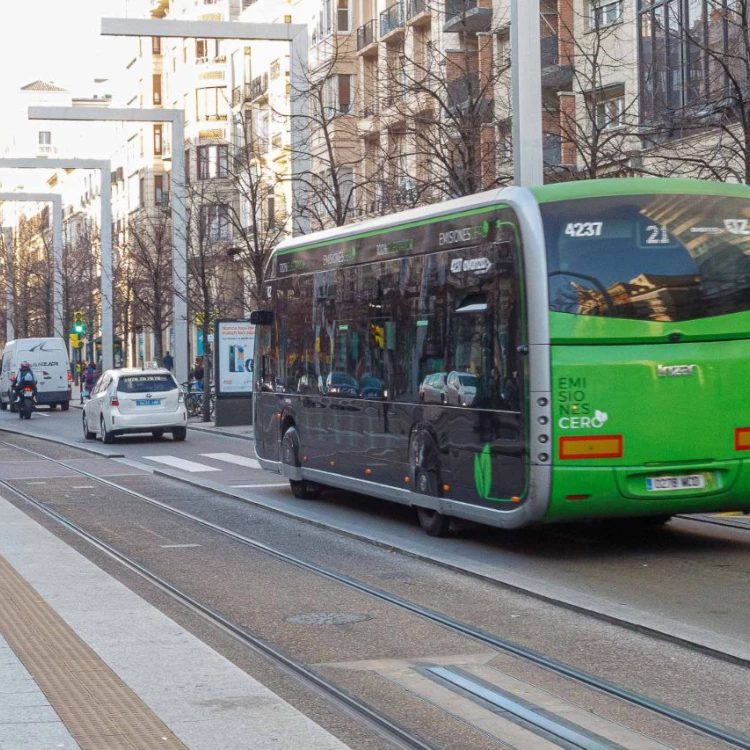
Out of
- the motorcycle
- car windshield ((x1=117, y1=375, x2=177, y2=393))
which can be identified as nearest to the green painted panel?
car windshield ((x1=117, y1=375, x2=177, y2=393))

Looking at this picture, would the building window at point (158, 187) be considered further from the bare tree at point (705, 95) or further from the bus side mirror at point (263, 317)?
the bus side mirror at point (263, 317)

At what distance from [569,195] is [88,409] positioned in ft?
73.6

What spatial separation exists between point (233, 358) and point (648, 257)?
23801 millimetres

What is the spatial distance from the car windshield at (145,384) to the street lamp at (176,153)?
5.04 metres

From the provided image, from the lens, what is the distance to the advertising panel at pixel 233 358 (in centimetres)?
3456

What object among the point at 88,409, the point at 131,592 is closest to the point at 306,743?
the point at 131,592

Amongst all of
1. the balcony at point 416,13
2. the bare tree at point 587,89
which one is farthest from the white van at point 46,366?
the bare tree at point 587,89

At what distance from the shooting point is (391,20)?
5169 centimetres

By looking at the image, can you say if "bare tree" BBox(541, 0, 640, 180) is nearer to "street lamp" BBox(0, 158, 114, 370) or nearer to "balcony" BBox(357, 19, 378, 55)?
"street lamp" BBox(0, 158, 114, 370)

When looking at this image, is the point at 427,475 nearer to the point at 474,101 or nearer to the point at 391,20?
the point at 474,101

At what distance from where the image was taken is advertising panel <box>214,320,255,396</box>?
3456cm

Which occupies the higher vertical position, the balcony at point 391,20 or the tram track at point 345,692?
the balcony at point 391,20

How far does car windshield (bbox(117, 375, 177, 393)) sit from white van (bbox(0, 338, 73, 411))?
2142 centimetres

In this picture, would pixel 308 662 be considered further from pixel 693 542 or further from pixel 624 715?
pixel 693 542
